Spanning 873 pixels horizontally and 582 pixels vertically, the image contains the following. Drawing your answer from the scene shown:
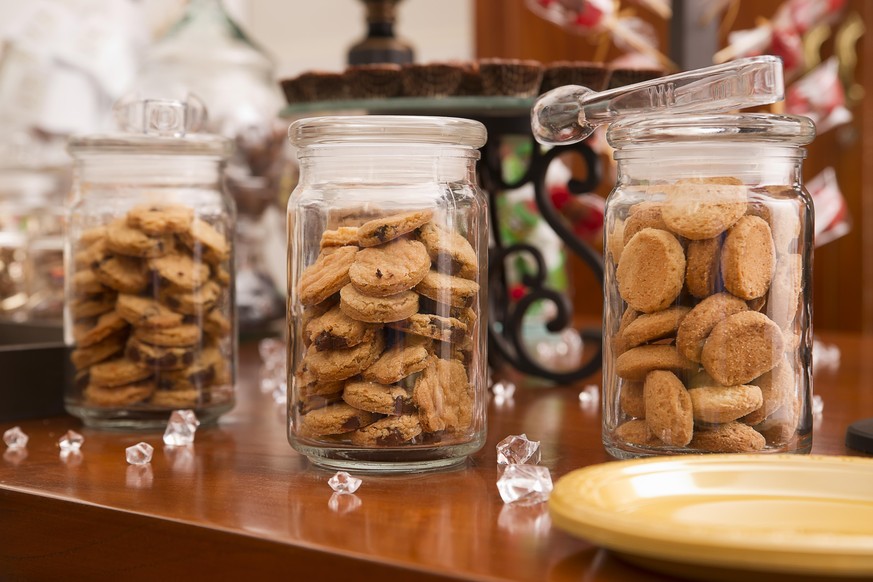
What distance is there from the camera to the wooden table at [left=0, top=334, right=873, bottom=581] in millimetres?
462

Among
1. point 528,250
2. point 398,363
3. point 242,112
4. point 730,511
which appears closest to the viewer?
point 730,511

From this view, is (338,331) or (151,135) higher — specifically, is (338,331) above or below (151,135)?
below

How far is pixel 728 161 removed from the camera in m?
0.61

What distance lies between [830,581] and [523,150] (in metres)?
0.88

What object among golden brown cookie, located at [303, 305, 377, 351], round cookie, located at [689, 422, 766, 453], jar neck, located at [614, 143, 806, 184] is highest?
jar neck, located at [614, 143, 806, 184]

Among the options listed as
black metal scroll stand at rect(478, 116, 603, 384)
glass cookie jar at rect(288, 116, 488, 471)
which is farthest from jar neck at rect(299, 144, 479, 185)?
black metal scroll stand at rect(478, 116, 603, 384)

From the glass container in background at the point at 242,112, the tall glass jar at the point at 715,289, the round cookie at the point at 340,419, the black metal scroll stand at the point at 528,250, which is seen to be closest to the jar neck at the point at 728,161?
the tall glass jar at the point at 715,289

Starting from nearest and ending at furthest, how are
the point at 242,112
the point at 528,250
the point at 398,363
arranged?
the point at 398,363 < the point at 528,250 < the point at 242,112

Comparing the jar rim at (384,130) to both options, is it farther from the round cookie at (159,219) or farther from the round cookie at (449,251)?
the round cookie at (159,219)

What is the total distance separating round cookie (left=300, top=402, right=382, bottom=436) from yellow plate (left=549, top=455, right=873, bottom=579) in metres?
0.15

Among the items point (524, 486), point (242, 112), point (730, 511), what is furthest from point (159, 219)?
point (242, 112)

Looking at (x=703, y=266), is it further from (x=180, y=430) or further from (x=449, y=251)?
(x=180, y=430)

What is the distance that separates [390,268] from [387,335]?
0.04m

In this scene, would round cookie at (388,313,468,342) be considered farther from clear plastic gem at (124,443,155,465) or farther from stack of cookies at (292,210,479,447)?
clear plastic gem at (124,443,155,465)
